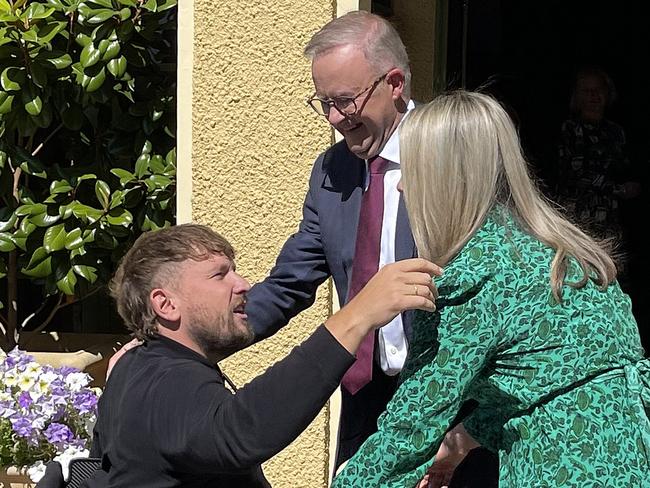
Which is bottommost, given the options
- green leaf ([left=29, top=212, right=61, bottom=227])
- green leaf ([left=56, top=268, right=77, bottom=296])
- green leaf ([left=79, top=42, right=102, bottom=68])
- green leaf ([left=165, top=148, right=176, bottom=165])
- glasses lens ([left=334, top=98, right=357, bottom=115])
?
green leaf ([left=56, top=268, right=77, bottom=296])

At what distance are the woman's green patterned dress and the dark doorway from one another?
4676mm

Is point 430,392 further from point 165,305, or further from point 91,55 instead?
point 91,55

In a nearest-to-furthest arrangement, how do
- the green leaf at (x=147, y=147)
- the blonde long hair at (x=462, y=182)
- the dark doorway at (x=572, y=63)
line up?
the blonde long hair at (x=462, y=182), the green leaf at (x=147, y=147), the dark doorway at (x=572, y=63)

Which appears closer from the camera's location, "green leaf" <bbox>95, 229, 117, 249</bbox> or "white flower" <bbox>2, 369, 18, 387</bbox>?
"white flower" <bbox>2, 369, 18, 387</bbox>

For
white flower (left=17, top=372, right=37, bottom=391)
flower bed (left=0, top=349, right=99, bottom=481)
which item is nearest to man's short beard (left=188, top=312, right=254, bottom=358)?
flower bed (left=0, top=349, right=99, bottom=481)

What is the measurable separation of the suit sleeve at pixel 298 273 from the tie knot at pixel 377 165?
0.74ft

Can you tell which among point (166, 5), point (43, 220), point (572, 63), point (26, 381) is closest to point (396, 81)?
point (26, 381)

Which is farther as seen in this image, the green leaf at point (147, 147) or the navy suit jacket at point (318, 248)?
the green leaf at point (147, 147)

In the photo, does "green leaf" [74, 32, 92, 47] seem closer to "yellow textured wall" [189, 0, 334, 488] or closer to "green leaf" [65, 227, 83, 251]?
"yellow textured wall" [189, 0, 334, 488]

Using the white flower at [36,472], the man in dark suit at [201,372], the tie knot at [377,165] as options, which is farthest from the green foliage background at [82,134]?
the man in dark suit at [201,372]

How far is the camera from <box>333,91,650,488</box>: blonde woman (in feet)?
7.45

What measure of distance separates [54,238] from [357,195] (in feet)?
7.00

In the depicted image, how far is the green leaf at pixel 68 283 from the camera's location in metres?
5.03

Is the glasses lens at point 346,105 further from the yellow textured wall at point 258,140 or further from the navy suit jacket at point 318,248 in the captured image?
the yellow textured wall at point 258,140
